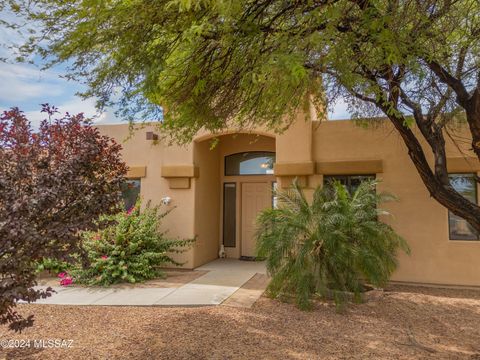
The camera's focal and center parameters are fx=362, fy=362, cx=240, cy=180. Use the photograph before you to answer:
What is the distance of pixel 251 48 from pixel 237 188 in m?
7.00

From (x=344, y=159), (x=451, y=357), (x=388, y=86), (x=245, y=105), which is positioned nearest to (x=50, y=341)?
(x=245, y=105)

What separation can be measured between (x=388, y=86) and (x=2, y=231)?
533 centimetres

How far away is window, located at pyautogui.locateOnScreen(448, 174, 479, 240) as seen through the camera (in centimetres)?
775

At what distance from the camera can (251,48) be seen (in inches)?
179

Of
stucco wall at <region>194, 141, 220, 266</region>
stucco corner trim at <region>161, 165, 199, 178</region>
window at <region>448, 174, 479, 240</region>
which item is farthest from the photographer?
stucco wall at <region>194, 141, 220, 266</region>

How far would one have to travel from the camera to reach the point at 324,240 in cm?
614

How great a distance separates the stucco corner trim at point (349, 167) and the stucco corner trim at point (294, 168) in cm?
21

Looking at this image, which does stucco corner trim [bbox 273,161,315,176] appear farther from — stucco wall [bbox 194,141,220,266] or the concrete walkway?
the concrete walkway

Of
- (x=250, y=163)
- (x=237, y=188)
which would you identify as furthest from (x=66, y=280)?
(x=250, y=163)

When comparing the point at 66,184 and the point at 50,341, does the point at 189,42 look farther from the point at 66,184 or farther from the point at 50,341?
the point at 50,341

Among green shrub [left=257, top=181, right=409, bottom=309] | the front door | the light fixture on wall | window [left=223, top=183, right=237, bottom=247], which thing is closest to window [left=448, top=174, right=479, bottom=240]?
green shrub [left=257, top=181, right=409, bottom=309]

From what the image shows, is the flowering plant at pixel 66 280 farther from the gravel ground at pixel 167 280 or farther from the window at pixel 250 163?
the window at pixel 250 163

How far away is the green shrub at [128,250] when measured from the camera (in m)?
7.89

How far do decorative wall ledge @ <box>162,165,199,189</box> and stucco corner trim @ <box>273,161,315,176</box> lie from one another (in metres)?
2.22
